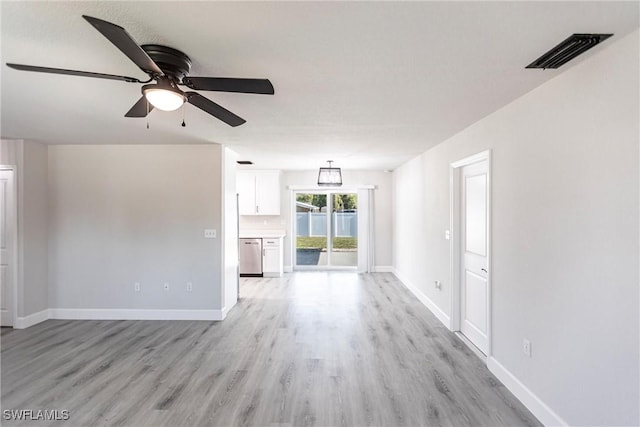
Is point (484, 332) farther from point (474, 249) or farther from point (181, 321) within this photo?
point (181, 321)

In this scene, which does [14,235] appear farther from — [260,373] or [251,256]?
[251,256]

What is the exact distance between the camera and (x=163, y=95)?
1.75 m

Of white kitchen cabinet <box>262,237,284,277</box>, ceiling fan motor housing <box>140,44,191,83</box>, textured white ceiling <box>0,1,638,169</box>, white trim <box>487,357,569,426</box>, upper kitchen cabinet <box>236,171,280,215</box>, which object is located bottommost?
white trim <box>487,357,569,426</box>

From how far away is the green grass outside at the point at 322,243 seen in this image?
26.1 ft

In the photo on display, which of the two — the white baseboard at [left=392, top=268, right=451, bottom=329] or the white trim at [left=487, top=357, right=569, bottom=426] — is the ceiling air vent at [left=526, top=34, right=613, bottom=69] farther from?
the white baseboard at [left=392, top=268, right=451, bottom=329]

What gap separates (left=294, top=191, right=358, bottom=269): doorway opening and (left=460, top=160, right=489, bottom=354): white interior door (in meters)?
4.16

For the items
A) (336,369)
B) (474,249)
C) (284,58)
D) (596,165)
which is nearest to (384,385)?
(336,369)

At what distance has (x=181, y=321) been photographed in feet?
14.4

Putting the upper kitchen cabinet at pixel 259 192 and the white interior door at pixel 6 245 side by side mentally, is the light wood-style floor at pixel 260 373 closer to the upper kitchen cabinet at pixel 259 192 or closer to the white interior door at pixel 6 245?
the white interior door at pixel 6 245

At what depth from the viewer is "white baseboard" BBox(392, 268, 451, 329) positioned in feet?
13.5

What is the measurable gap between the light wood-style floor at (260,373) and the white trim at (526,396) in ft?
0.16

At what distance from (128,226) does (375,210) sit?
520cm

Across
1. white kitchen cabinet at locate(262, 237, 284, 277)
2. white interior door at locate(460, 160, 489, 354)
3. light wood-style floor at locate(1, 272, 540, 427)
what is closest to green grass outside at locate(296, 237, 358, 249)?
white kitchen cabinet at locate(262, 237, 284, 277)

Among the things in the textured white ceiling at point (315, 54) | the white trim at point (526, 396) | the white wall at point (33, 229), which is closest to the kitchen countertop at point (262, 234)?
the white wall at point (33, 229)
